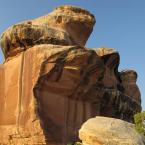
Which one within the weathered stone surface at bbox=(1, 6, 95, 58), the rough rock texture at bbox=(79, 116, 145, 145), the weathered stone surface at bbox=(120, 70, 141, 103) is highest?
the weathered stone surface at bbox=(1, 6, 95, 58)

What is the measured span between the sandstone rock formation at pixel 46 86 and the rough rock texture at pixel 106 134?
10093 mm

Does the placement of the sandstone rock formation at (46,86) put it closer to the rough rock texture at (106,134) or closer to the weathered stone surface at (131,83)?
the weathered stone surface at (131,83)

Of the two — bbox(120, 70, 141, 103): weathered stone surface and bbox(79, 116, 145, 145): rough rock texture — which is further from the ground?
bbox(79, 116, 145, 145): rough rock texture

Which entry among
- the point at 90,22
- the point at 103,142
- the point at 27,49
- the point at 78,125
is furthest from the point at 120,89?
the point at 103,142

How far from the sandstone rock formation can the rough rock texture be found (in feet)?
33.1

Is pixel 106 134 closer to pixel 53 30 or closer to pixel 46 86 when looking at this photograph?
pixel 46 86

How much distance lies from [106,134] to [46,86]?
11728mm

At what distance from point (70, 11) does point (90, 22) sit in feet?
5.33

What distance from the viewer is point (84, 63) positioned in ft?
75.5

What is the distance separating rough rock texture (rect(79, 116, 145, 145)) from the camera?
34.6ft

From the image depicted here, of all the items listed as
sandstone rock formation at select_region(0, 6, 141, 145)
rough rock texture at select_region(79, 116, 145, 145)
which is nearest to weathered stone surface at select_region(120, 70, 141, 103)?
sandstone rock formation at select_region(0, 6, 141, 145)

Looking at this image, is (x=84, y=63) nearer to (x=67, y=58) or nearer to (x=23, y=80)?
(x=67, y=58)

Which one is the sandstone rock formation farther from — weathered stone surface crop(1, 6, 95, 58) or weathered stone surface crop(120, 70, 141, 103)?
weathered stone surface crop(120, 70, 141, 103)

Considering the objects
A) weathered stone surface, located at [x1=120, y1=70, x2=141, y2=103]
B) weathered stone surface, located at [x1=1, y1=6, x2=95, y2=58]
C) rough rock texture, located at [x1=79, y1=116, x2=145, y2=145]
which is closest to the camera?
rough rock texture, located at [x1=79, y1=116, x2=145, y2=145]
